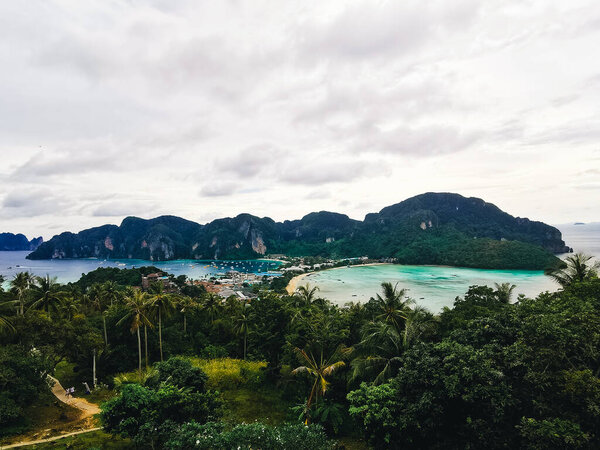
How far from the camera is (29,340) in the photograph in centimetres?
1703

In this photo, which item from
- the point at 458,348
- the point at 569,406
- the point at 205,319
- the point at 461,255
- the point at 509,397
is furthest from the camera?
the point at 461,255

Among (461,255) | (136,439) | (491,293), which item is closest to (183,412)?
(136,439)

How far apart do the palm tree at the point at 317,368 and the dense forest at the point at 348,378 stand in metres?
0.10

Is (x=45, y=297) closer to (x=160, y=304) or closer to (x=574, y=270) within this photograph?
(x=160, y=304)

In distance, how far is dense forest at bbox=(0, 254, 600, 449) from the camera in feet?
30.5

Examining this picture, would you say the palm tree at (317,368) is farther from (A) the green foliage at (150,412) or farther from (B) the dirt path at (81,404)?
(B) the dirt path at (81,404)

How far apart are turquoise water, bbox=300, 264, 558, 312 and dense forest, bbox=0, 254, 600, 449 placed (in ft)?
146

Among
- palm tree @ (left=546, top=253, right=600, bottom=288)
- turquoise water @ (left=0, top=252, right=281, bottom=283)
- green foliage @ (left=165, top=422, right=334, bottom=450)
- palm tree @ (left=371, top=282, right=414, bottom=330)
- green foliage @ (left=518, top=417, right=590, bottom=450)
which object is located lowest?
turquoise water @ (left=0, top=252, right=281, bottom=283)

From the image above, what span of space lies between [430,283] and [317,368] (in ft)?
271

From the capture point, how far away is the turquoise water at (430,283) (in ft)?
230

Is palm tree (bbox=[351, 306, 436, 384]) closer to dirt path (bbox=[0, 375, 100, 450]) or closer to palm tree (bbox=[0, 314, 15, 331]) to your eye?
dirt path (bbox=[0, 375, 100, 450])

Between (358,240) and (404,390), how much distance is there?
613 feet

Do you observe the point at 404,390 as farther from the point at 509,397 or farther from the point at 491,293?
the point at 491,293

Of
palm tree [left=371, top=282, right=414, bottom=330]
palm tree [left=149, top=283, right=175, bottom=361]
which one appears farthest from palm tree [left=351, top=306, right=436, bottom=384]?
palm tree [left=149, top=283, right=175, bottom=361]
